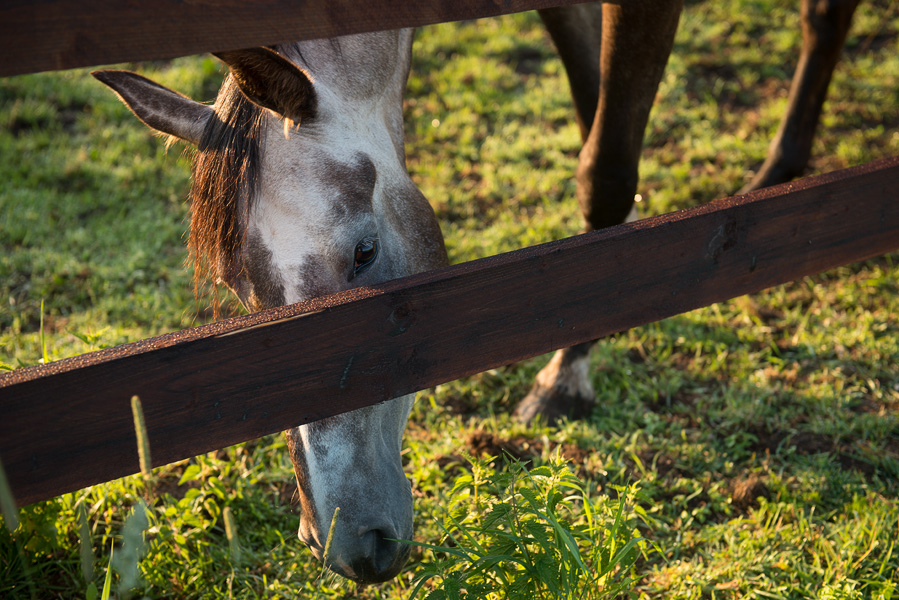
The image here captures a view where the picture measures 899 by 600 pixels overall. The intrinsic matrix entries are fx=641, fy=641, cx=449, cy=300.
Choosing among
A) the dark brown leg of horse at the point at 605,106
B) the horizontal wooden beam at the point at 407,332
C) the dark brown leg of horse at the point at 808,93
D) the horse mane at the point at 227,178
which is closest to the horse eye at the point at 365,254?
the horse mane at the point at 227,178

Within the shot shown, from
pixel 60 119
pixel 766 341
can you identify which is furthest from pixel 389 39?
pixel 60 119

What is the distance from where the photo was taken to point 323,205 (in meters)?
1.66

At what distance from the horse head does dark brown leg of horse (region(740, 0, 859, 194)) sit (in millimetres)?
2874

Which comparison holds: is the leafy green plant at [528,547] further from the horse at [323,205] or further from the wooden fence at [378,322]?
the wooden fence at [378,322]

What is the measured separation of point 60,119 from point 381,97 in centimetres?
400

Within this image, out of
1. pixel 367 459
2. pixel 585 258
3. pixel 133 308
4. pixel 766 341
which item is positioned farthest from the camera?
pixel 133 308

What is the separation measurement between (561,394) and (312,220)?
146 centimetres

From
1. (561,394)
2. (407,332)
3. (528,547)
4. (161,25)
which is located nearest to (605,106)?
(561,394)

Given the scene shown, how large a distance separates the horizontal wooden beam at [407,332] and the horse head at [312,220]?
37 cm

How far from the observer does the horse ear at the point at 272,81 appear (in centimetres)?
140

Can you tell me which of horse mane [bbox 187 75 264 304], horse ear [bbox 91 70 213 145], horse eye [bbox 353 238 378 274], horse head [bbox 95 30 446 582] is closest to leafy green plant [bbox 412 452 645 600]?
horse head [bbox 95 30 446 582]

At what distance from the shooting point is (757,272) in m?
1.64

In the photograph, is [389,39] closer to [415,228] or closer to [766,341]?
[415,228]

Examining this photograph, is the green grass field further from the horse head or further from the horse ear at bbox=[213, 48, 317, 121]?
the horse ear at bbox=[213, 48, 317, 121]
